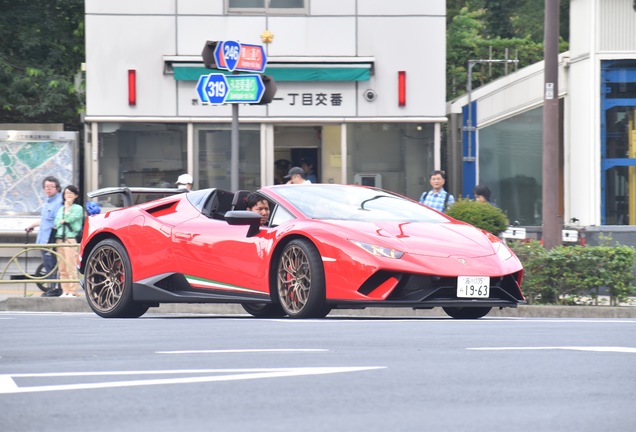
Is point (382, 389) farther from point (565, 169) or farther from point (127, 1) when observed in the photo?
point (127, 1)

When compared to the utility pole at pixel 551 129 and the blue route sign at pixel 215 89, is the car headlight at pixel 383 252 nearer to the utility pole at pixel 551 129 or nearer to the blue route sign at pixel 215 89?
the blue route sign at pixel 215 89

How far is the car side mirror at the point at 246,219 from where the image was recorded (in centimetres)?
1159

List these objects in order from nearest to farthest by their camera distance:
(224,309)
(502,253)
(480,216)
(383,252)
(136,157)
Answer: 1. (383,252)
2. (502,253)
3. (224,309)
4. (480,216)
5. (136,157)

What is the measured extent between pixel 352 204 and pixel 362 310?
3.51 metres

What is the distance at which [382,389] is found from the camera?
21.2 ft

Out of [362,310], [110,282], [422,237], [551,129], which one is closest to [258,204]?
[110,282]

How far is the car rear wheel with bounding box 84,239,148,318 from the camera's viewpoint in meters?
12.5

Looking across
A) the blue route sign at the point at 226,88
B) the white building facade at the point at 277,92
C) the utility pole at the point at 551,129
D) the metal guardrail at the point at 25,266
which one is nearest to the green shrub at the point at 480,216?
the utility pole at the point at 551,129

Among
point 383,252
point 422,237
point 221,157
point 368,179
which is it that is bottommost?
point 383,252

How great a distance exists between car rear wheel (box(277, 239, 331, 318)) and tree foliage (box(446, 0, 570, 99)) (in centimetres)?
2454

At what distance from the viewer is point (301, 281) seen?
440 inches

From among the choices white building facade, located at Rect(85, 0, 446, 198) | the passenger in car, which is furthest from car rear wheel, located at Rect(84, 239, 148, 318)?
white building facade, located at Rect(85, 0, 446, 198)

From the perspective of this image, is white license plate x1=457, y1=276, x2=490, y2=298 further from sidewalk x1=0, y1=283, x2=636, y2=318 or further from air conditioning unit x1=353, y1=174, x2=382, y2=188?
air conditioning unit x1=353, y1=174, x2=382, y2=188

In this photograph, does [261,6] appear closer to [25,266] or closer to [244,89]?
[244,89]
